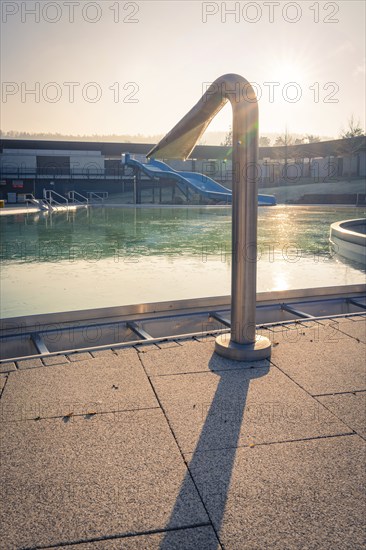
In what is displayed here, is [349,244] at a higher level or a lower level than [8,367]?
higher

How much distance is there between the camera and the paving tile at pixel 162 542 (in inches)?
67.1

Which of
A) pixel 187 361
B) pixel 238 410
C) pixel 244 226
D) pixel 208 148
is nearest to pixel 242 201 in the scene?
pixel 244 226

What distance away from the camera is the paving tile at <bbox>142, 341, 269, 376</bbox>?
335 cm

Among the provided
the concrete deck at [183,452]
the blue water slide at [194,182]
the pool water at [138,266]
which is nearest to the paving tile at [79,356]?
the concrete deck at [183,452]

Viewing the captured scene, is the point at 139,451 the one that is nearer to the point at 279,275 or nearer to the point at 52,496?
the point at 52,496

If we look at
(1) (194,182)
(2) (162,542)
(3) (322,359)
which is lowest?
(2) (162,542)

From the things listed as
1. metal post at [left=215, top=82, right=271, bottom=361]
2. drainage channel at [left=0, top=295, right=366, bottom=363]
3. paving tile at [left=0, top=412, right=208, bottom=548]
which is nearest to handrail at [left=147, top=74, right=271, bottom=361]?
metal post at [left=215, top=82, right=271, bottom=361]

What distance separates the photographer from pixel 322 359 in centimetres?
355

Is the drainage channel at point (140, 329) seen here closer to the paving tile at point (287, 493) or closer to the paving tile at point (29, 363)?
the paving tile at point (29, 363)

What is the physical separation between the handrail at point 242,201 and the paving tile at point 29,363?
123 centimetres

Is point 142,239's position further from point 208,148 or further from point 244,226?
point 208,148

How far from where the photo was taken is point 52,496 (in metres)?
1.98

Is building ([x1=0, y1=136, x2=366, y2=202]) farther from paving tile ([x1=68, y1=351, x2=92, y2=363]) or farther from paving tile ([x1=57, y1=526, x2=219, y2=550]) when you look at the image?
paving tile ([x1=57, y1=526, x2=219, y2=550])

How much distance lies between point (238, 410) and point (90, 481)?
95 centimetres
